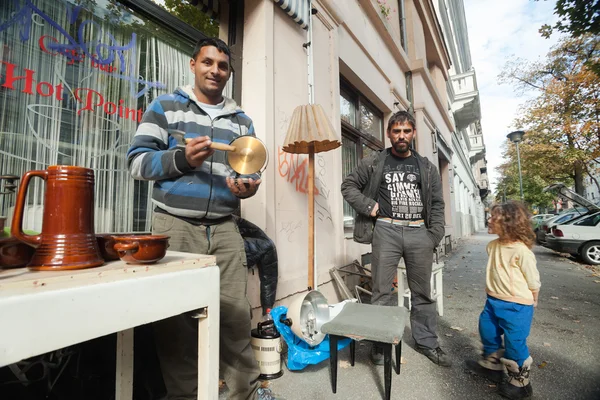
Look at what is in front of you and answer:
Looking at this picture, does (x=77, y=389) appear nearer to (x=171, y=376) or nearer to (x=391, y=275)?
(x=171, y=376)

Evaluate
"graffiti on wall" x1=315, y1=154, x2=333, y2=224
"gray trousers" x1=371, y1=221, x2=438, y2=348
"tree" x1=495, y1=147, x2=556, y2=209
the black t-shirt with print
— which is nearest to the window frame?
"graffiti on wall" x1=315, y1=154, x2=333, y2=224

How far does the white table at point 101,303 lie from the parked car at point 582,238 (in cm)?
1079

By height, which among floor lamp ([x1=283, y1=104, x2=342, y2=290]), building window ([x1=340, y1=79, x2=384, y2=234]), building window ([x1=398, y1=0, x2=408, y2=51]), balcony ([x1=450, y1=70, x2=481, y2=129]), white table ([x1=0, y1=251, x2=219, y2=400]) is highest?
balcony ([x1=450, y1=70, x2=481, y2=129])

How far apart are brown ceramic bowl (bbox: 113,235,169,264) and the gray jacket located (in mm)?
1998

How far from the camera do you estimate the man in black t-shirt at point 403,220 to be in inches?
102

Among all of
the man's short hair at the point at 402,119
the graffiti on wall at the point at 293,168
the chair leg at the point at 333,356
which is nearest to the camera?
the chair leg at the point at 333,356

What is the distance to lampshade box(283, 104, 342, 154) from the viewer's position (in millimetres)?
2676

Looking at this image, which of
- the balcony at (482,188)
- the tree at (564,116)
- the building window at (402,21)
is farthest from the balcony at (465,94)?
the balcony at (482,188)

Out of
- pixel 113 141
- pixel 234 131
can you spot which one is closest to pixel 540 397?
pixel 234 131

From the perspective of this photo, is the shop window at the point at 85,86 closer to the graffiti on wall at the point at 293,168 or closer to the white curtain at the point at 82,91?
the white curtain at the point at 82,91

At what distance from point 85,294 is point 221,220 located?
40.1 inches

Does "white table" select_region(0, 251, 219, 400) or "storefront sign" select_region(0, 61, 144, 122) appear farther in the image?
"storefront sign" select_region(0, 61, 144, 122)

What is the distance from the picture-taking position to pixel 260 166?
1.48m

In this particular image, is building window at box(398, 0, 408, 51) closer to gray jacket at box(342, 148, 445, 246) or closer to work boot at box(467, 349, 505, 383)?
gray jacket at box(342, 148, 445, 246)
